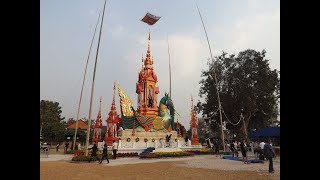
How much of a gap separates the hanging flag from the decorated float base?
724 inches

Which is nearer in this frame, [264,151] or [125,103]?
[264,151]

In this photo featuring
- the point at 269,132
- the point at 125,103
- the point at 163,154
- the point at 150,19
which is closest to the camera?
the point at 163,154

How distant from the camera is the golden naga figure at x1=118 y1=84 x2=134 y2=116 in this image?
32516 millimetres

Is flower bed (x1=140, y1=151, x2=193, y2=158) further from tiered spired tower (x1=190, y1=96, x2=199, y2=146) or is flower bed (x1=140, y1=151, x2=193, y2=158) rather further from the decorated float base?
tiered spired tower (x1=190, y1=96, x2=199, y2=146)

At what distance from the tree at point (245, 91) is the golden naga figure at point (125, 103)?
1446cm

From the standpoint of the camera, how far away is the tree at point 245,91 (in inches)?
1555

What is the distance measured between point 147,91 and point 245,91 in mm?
15244

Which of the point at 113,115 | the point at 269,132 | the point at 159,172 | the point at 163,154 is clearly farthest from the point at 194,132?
the point at 159,172

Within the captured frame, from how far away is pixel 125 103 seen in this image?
33.3 meters

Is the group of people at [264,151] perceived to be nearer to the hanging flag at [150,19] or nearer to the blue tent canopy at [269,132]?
the blue tent canopy at [269,132]

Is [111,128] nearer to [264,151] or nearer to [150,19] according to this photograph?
[264,151]
